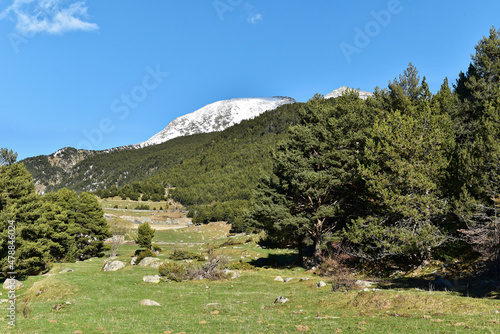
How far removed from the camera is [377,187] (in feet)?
74.0

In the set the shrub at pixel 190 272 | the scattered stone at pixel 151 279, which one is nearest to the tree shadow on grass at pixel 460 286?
the shrub at pixel 190 272

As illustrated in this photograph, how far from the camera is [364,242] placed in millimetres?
26672

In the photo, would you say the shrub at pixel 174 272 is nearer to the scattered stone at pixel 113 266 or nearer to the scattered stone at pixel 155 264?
the scattered stone at pixel 155 264

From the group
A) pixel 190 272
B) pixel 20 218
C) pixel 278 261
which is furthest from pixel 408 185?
pixel 20 218

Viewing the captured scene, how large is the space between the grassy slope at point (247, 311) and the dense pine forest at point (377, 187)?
6578mm

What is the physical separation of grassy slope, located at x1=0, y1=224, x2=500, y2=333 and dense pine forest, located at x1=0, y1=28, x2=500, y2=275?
21.6 feet

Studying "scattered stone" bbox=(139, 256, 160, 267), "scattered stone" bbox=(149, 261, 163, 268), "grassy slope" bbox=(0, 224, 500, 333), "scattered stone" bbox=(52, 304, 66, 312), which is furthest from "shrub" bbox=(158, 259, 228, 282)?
"scattered stone" bbox=(52, 304, 66, 312)

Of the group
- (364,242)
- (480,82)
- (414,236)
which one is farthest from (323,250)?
(480,82)

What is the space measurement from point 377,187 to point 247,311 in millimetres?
13214

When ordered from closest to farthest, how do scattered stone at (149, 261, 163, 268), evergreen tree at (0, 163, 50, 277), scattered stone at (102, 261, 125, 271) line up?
evergreen tree at (0, 163, 50, 277)
scattered stone at (102, 261, 125, 271)
scattered stone at (149, 261, 163, 268)

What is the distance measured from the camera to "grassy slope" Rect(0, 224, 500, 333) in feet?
36.4

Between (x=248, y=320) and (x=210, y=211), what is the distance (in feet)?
402

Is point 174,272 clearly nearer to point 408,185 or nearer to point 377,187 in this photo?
point 377,187

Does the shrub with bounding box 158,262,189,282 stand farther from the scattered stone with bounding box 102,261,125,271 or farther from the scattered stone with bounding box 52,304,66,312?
the scattered stone with bounding box 52,304,66,312
